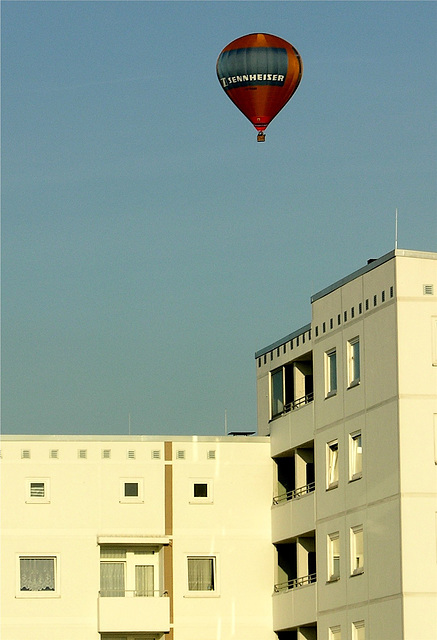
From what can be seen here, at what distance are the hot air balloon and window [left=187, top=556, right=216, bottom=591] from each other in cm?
1741

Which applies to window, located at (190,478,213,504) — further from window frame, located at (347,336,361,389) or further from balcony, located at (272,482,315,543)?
window frame, located at (347,336,361,389)

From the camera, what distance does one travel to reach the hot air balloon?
7250 centimetres

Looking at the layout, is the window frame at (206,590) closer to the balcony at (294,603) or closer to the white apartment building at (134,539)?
the white apartment building at (134,539)

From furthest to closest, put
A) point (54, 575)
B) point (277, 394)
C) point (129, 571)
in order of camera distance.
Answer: point (277, 394)
point (129, 571)
point (54, 575)

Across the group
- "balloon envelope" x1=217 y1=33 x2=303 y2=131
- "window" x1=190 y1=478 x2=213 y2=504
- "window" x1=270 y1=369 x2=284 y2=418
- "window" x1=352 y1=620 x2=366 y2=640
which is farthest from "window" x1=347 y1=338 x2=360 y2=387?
"balloon envelope" x1=217 y1=33 x2=303 y2=131

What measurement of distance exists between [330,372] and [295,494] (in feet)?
16.4

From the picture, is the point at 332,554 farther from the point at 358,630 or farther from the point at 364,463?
the point at 364,463

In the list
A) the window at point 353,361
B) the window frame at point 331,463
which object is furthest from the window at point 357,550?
the window at point 353,361

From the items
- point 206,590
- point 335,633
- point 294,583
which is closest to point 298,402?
point 294,583

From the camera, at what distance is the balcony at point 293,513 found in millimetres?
61750

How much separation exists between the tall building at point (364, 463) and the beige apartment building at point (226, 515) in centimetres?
8

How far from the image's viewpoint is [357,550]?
57938 millimetres

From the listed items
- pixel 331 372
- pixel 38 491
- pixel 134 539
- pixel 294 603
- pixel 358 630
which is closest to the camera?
pixel 358 630

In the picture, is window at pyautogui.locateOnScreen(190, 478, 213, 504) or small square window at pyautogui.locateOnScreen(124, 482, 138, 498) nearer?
small square window at pyautogui.locateOnScreen(124, 482, 138, 498)
